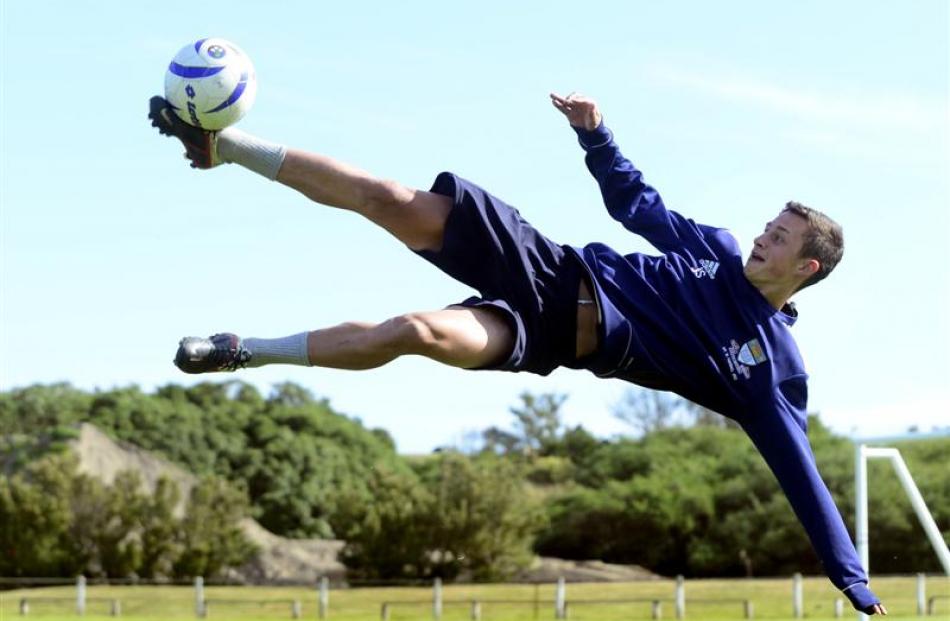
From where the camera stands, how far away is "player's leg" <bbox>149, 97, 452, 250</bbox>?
Result: 265 inches

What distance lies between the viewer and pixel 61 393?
49.6 metres

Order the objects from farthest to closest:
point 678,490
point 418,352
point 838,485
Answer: point 678,490, point 838,485, point 418,352

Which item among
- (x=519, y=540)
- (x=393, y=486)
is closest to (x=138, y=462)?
(x=393, y=486)

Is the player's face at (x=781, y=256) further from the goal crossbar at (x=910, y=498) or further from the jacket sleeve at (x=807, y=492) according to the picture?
the goal crossbar at (x=910, y=498)

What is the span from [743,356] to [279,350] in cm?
252

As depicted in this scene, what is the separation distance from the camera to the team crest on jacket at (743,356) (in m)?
7.43

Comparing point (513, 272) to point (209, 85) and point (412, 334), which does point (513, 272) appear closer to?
point (412, 334)

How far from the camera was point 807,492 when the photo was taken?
741 centimetres

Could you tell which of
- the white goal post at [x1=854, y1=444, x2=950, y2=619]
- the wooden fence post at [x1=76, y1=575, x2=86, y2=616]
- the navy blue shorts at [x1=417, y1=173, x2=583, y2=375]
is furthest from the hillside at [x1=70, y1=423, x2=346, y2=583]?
the navy blue shorts at [x1=417, y1=173, x2=583, y2=375]

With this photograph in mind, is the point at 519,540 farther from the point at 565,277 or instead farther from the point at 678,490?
the point at 565,277

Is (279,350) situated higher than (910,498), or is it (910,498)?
(279,350)

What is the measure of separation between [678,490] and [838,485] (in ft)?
Answer: 16.9

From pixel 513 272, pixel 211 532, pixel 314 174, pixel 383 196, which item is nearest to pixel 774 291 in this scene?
pixel 513 272

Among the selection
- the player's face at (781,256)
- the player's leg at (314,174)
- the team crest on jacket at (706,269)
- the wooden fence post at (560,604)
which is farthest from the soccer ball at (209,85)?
the wooden fence post at (560,604)
